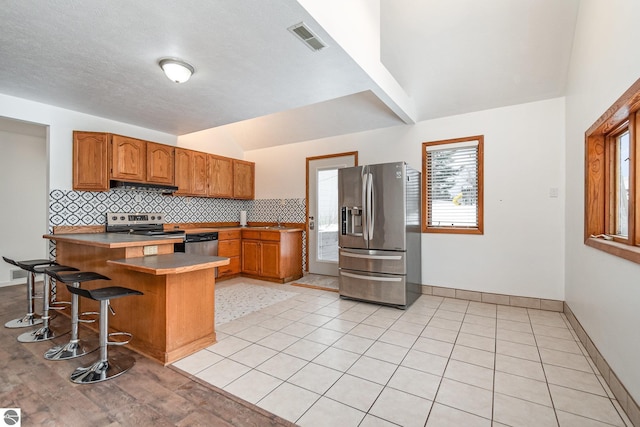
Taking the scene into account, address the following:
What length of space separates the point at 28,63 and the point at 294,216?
3.89 m

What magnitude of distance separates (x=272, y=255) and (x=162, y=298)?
8.81 ft

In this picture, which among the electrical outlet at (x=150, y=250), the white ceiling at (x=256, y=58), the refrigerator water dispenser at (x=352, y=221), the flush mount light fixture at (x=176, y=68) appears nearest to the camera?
the white ceiling at (x=256, y=58)

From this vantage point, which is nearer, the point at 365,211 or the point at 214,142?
the point at 365,211

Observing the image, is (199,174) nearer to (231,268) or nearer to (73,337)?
(231,268)

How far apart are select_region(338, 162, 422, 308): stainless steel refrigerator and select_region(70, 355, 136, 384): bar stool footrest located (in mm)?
2515

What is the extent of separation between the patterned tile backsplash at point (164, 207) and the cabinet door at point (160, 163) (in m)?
0.40

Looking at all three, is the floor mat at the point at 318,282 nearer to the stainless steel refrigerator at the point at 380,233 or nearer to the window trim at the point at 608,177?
the stainless steel refrigerator at the point at 380,233

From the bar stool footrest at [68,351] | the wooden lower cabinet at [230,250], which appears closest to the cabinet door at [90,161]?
the wooden lower cabinet at [230,250]

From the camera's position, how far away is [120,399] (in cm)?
188

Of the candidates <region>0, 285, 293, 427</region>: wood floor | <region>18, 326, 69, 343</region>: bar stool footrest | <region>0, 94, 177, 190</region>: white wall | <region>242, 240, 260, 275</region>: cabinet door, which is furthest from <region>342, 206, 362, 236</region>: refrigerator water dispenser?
<region>0, 94, 177, 190</region>: white wall

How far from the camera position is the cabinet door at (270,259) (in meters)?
4.94

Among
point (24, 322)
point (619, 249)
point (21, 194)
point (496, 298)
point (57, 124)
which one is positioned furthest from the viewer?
point (21, 194)

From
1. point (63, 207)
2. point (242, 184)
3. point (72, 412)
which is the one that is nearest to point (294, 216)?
point (242, 184)

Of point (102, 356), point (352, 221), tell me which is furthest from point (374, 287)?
point (102, 356)
